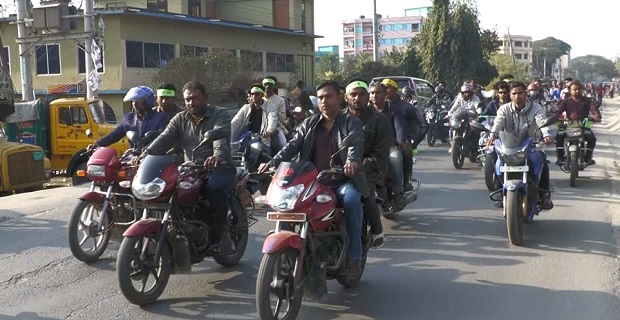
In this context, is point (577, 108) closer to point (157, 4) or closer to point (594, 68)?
point (157, 4)

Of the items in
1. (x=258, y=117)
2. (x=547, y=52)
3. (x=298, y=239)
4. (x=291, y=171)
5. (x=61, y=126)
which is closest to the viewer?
(x=298, y=239)

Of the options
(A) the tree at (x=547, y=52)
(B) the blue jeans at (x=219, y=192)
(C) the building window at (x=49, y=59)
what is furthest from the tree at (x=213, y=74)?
(A) the tree at (x=547, y=52)

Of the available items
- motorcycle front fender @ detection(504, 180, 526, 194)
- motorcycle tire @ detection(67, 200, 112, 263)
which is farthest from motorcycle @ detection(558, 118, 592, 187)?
motorcycle tire @ detection(67, 200, 112, 263)

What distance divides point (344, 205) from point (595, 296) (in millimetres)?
2315

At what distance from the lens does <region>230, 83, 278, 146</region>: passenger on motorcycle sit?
11086 mm

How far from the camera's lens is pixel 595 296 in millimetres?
6109

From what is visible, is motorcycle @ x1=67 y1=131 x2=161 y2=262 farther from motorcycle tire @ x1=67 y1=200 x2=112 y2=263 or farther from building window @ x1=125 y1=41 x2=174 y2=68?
building window @ x1=125 y1=41 x2=174 y2=68

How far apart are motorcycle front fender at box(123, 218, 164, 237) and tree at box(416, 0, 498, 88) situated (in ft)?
124

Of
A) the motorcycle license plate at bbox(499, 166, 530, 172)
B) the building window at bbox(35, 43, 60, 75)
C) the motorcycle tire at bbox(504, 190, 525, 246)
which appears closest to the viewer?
the motorcycle tire at bbox(504, 190, 525, 246)

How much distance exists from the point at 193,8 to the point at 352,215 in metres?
39.2

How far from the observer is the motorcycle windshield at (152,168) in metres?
5.93

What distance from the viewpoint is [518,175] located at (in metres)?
8.11

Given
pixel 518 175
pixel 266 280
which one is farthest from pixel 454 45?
pixel 266 280

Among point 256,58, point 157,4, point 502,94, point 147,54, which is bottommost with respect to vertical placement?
point 502,94
